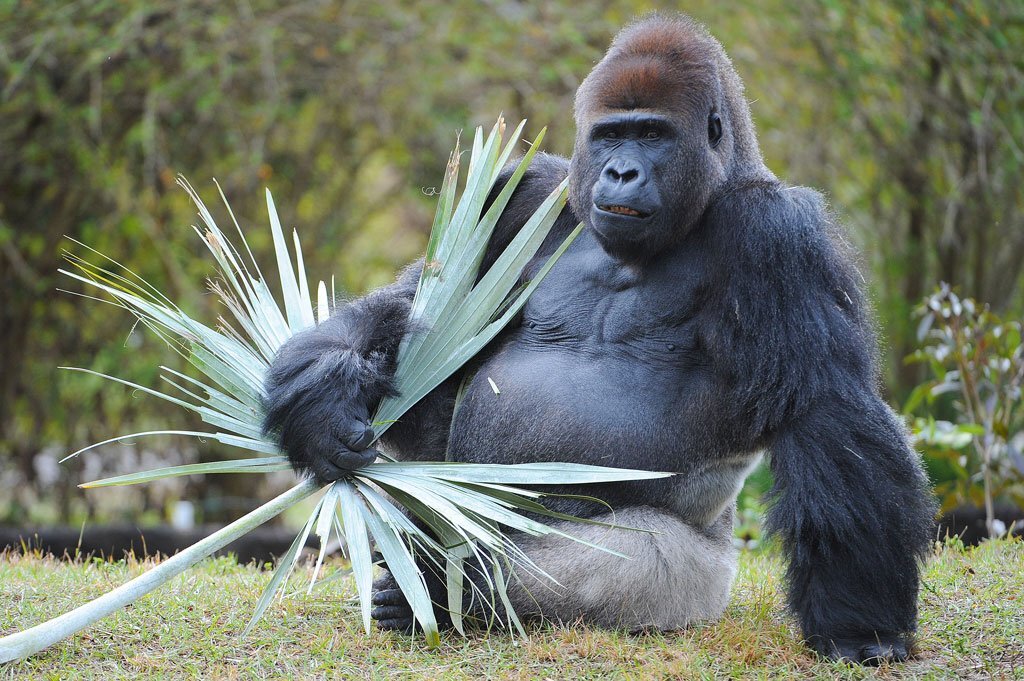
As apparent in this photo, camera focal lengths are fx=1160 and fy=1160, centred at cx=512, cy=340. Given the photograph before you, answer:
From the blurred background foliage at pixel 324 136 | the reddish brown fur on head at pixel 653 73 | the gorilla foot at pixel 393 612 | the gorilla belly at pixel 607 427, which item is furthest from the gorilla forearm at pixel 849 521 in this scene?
the blurred background foliage at pixel 324 136

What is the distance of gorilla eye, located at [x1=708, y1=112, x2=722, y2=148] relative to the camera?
3623 millimetres

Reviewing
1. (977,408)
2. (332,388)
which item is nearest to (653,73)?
(332,388)

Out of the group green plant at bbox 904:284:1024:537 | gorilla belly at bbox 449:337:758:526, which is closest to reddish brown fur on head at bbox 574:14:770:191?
gorilla belly at bbox 449:337:758:526

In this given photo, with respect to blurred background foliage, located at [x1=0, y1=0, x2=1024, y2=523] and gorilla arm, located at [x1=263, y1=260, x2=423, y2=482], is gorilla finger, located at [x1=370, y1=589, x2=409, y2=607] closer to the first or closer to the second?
gorilla arm, located at [x1=263, y1=260, x2=423, y2=482]

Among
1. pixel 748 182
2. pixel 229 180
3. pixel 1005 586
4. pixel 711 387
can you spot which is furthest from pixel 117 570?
pixel 229 180

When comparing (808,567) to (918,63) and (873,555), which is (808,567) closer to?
(873,555)

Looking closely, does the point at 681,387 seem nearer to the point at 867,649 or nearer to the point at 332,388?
the point at 867,649

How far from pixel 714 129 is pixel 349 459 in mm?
1520

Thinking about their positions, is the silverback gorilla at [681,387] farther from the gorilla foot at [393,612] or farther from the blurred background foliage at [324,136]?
the blurred background foliage at [324,136]

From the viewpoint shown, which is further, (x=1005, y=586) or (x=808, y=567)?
(x=1005, y=586)

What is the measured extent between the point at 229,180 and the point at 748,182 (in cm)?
640

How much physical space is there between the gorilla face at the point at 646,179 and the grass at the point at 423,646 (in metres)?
1.19

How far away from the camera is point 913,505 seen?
3.33m

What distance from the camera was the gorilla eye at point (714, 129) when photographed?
11.9 feet
